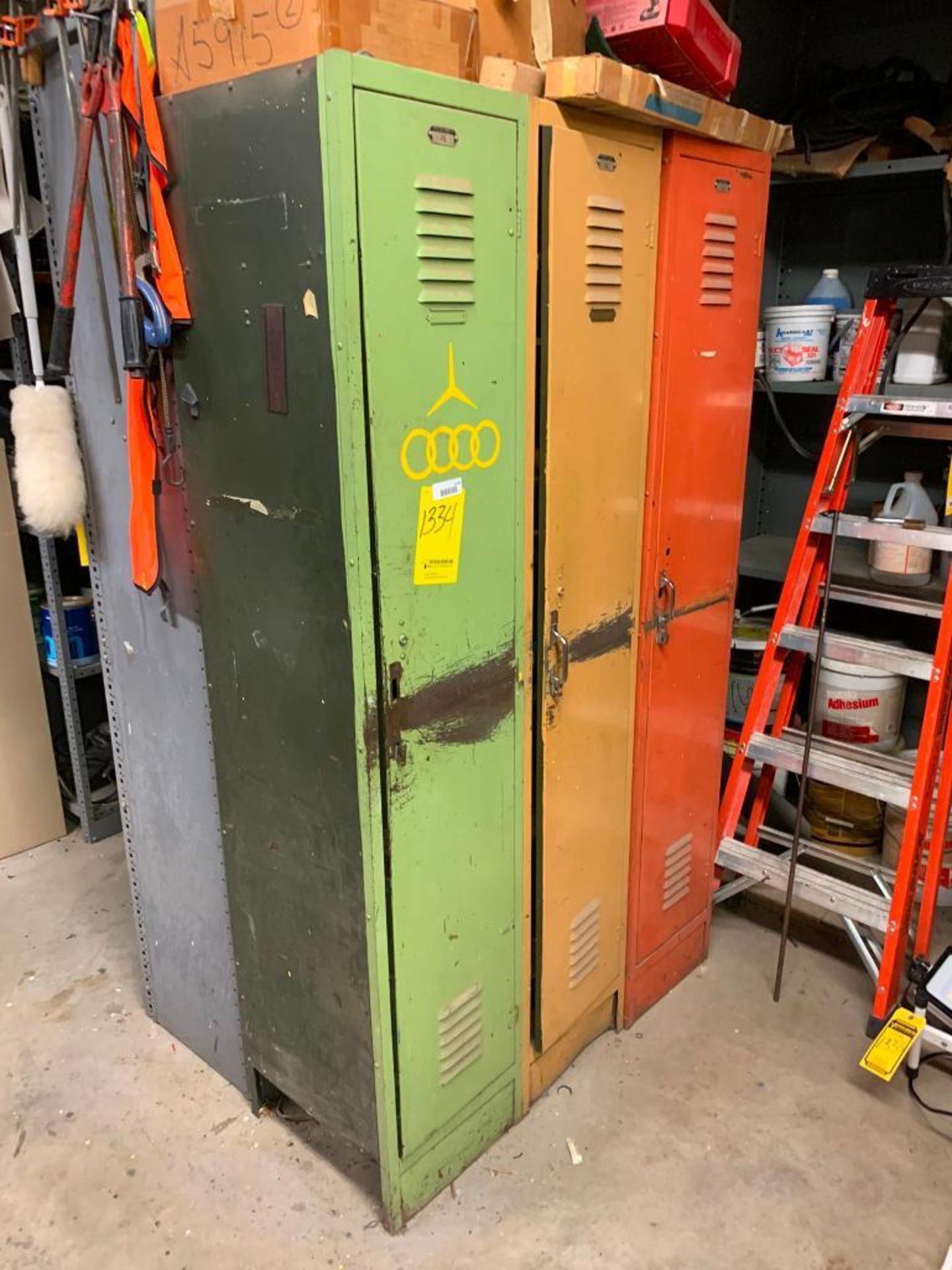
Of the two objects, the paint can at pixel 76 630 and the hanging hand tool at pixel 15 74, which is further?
the paint can at pixel 76 630

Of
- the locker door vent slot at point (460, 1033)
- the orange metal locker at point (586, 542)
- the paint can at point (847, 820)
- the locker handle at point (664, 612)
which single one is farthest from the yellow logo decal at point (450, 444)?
the paint can at point (847, 820)

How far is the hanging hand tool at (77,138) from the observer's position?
1.44 m

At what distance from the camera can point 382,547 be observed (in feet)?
4.50

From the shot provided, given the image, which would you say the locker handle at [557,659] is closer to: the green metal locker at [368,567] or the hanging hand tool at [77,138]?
the green metal locker at [368,567]

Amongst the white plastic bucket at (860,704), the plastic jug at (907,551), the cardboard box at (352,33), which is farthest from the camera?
the white plastic bucket at (860,704)

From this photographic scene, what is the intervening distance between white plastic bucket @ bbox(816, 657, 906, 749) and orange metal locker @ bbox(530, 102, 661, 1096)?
869mm

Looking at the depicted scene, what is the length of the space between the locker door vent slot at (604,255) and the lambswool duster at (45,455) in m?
0.99

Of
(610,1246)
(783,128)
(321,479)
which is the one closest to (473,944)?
(610,1246)

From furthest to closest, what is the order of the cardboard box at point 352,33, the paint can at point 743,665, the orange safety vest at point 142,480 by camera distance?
the paint can at point 743,665 → the orange safety vest at point 142,480 → the cardboard box at point 352,33

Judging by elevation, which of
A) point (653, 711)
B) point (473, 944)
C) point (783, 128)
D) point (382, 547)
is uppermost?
point (783, 128)

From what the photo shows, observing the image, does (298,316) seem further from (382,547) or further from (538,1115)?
(538,1115)

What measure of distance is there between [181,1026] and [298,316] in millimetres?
1608

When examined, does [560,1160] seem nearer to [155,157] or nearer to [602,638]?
[602,638]

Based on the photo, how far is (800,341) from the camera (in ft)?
8.38
